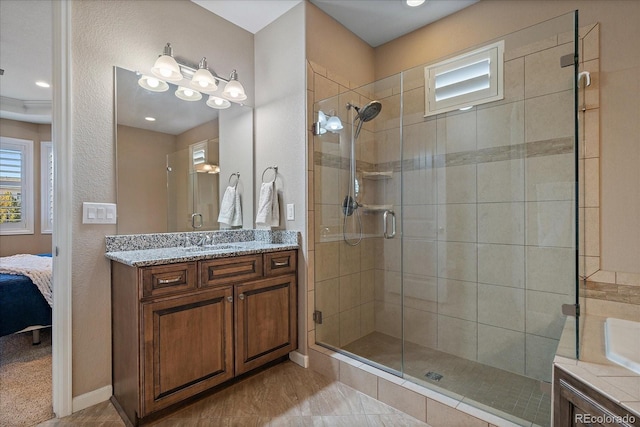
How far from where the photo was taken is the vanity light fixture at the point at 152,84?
6.76 feet

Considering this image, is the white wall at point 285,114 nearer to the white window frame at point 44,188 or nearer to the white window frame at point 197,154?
the white window frame at point 197,154

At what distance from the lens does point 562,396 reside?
1.15 metres

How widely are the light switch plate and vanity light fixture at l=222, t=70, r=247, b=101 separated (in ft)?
3.78

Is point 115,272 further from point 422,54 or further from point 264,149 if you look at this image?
point 422,54

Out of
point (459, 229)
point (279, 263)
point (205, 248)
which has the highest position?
point (459, 229)

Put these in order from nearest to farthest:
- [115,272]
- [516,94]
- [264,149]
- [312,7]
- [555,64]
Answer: [555,64]
[115,272]
[516,94]
[312,7]
[264,149]

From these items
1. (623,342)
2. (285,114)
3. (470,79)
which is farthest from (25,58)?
(623,342)

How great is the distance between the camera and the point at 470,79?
85.0 inches

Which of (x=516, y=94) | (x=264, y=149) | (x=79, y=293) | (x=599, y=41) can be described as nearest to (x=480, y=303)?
(x=516, y=94)

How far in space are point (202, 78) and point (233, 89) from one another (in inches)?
9.9

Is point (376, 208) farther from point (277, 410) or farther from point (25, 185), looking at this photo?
point (25, 185)

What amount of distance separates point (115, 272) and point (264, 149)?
139 centimetres

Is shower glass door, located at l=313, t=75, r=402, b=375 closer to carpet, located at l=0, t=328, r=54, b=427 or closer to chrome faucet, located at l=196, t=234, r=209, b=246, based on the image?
chrome faucet, located at l=196, t=234, r=209, b=246

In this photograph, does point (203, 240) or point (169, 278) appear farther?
point (203, 240)
